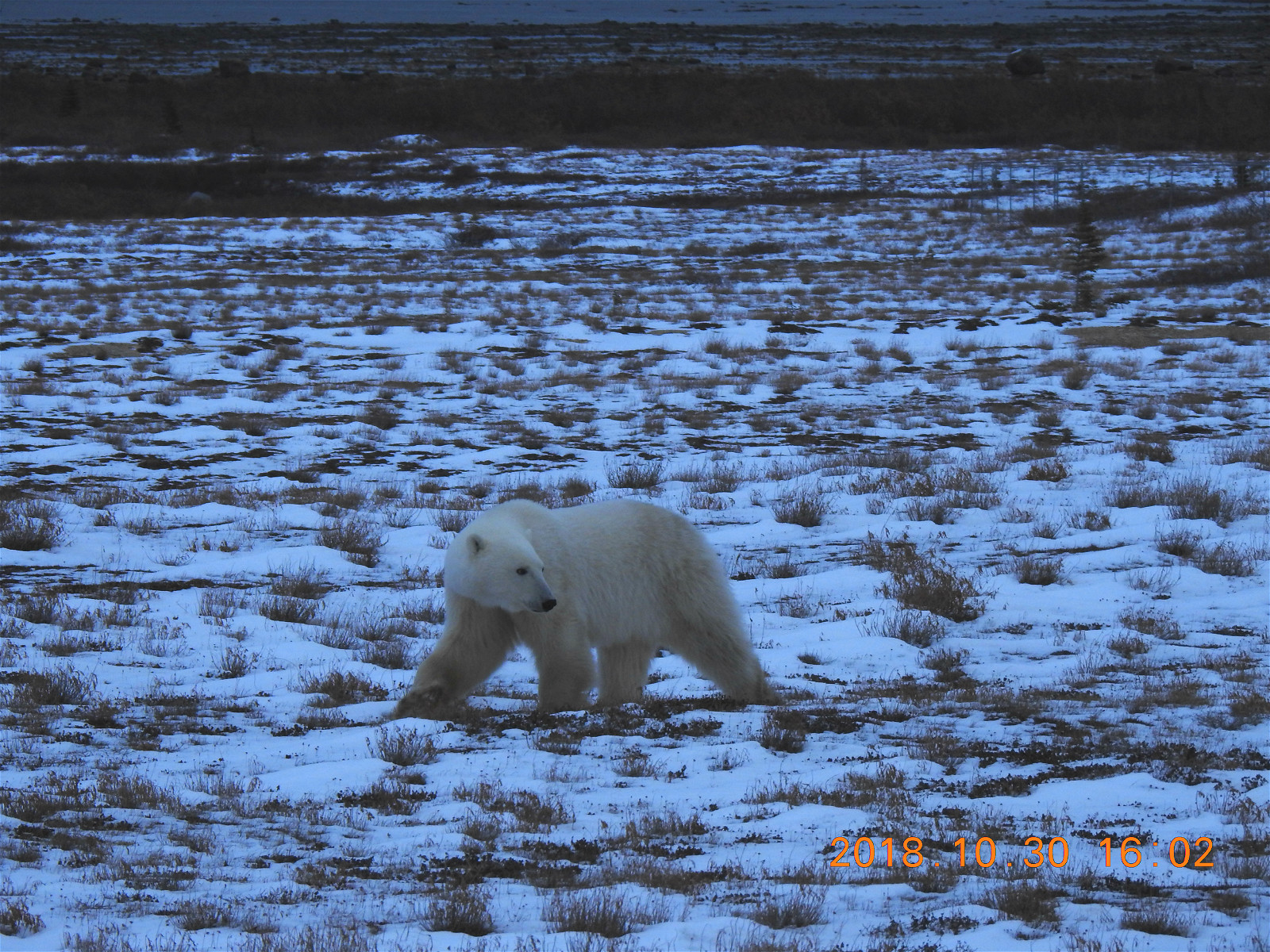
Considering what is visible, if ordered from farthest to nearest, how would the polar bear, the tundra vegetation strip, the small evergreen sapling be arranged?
the small evergreen sapling
the polar bear
the tundra vegetation strip

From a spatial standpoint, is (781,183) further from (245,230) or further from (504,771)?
(504,771)

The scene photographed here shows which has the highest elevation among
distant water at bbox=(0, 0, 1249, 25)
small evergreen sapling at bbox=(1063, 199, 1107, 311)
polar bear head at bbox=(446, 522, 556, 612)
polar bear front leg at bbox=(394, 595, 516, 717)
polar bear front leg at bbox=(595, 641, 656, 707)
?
distant water at bbox=(0, 0, 1249, 25)

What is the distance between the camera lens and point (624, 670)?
5996mm

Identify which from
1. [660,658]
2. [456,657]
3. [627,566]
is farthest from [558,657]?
[660,658]

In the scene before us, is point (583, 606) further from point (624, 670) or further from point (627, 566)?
point (624, 670)

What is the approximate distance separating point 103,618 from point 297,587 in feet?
3.94

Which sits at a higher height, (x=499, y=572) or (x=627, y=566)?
(x=499, y=572)

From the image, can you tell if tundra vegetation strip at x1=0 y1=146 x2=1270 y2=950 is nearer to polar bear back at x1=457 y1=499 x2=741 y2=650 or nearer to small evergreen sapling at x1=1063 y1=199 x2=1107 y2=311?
small evergreen sapling at x1=1063 y1=199 x2=1107 y2=311

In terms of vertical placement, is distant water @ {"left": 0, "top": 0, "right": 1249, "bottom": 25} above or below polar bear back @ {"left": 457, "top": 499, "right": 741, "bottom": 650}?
above
